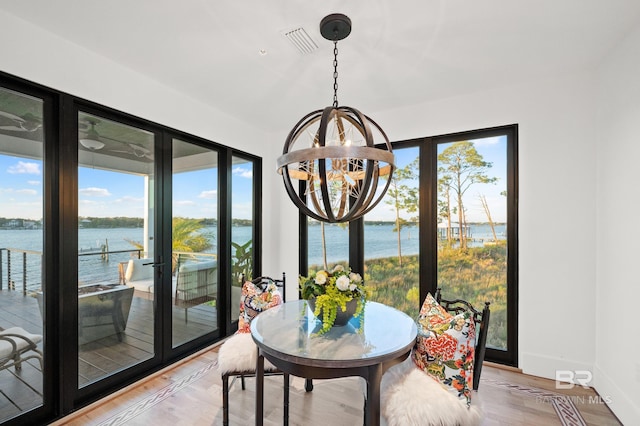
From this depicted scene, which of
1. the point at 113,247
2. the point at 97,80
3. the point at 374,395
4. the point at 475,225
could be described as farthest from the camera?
the point at 475,225

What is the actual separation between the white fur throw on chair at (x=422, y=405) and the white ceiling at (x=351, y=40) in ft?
7.14

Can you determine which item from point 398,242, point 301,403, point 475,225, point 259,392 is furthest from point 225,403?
point 475,225

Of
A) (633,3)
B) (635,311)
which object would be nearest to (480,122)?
(633,3)

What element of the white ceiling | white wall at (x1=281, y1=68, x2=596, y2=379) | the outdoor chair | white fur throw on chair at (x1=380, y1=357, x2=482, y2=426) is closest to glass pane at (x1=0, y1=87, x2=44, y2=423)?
the outdoor chair

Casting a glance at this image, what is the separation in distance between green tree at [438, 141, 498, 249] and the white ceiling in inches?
23.6

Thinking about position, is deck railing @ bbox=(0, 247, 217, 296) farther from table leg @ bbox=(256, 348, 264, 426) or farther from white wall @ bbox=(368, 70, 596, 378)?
white wall @ bbox=(368, 70, 596, 378)

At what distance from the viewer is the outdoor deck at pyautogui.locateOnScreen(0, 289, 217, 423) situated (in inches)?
74.3

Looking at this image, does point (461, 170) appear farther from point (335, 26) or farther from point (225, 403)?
point (225, 403)

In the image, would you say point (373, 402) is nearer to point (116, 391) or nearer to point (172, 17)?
point (116, 391)

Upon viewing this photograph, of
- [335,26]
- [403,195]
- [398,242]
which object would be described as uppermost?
[335,26]

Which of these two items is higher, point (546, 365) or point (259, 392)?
point (259, 392)

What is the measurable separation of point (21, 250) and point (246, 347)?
162 cm

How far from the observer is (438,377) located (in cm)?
165

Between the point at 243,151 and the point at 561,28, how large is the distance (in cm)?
317
